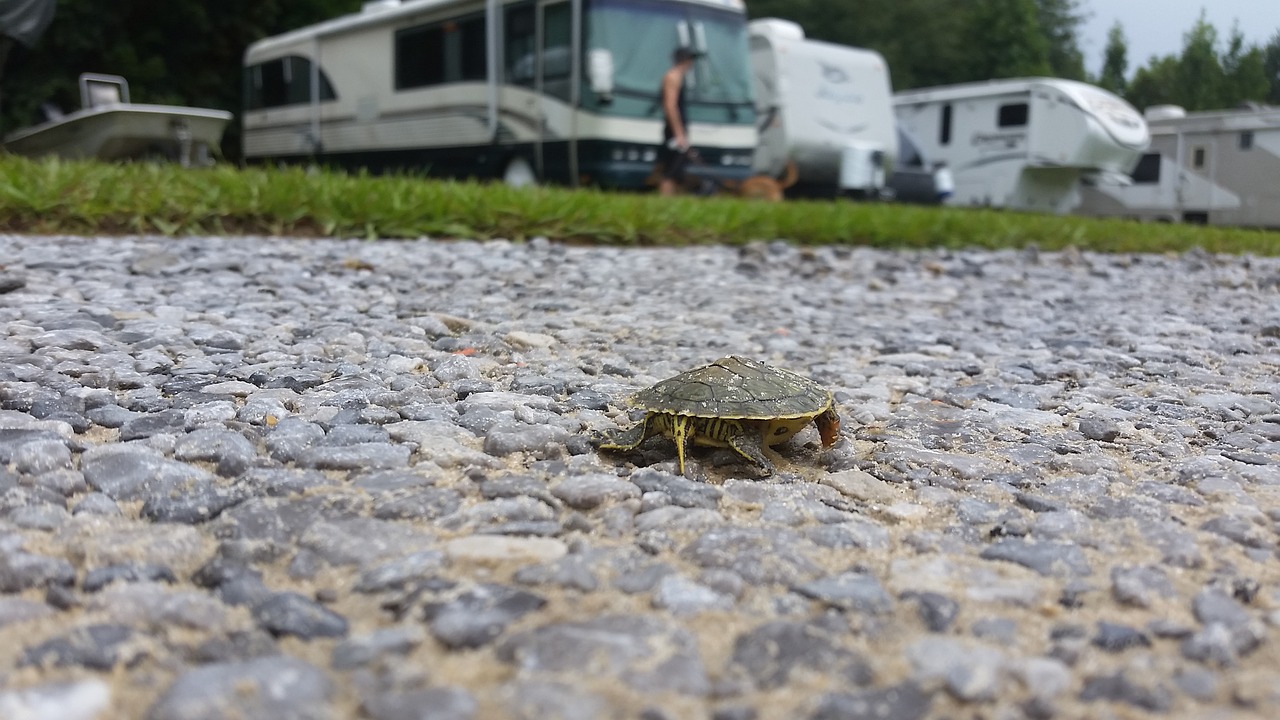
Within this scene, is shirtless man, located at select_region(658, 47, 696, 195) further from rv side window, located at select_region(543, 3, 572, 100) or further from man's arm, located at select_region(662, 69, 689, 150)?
rv side window, located at select_region(543, 3, 572, 100)

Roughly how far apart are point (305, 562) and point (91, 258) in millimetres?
3741

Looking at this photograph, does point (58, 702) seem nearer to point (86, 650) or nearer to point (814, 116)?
point (86, 650)

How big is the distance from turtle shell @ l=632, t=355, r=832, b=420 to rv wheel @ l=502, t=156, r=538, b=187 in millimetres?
9973

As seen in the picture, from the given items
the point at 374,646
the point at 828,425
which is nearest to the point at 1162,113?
the point at 828,425

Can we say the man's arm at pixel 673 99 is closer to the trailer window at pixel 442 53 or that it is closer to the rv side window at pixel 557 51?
the rv side window at pixel 557 51

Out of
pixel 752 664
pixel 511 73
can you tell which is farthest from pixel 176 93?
pixel 752 664

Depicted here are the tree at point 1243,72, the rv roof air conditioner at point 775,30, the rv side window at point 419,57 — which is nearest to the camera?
the tree at point 1243,72

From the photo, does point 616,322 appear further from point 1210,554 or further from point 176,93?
point 176,93

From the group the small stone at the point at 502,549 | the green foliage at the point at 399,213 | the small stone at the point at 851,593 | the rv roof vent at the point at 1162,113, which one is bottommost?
the small stone at the point at 851,593

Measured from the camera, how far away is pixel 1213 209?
16.3m

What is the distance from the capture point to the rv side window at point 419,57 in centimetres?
1295

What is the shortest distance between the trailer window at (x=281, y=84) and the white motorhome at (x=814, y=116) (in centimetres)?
670

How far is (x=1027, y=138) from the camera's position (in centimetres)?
1786

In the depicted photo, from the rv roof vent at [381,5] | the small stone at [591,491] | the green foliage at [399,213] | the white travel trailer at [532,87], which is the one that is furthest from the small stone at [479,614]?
the rv roof vent at [381,5]
